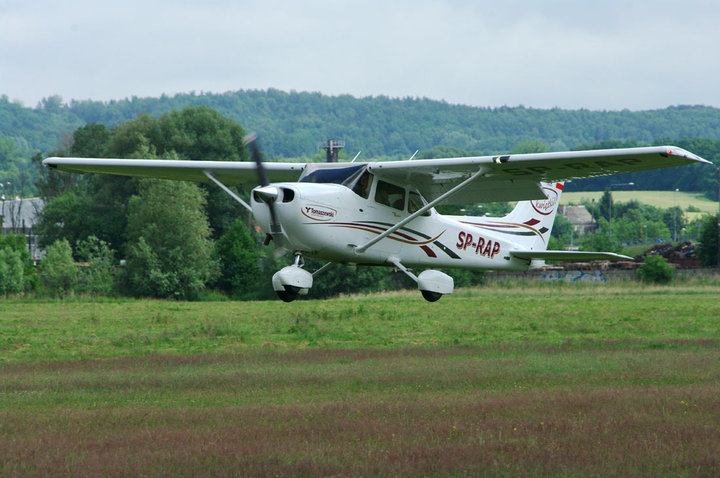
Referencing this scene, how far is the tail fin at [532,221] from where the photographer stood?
21925mm

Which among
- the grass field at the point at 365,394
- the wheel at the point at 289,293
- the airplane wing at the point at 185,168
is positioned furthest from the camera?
the airplane wing at the point at 185,168

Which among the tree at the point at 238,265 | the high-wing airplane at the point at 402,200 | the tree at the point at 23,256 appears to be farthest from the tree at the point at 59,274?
the high-wing airplane at the point at 402,200

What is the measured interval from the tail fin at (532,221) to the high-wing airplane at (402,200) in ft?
1.26

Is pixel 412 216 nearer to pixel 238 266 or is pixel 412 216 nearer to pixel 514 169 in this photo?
pixel 514 169

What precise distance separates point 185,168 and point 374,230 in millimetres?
4959

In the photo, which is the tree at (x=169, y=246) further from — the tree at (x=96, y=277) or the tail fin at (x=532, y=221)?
the tail fin at (x=532, y=221)

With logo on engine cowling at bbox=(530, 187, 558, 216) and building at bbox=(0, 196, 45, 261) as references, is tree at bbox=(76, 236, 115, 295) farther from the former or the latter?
building at bbox=(0, 196, 45, 261)

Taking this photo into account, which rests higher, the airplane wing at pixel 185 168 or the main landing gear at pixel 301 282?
the airplane wing at pixel 185 168

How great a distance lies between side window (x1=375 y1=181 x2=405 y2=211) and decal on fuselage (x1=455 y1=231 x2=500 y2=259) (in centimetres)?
194

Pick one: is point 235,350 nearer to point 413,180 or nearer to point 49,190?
point 413,180

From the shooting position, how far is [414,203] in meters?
19.0

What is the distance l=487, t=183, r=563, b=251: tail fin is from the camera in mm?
21925

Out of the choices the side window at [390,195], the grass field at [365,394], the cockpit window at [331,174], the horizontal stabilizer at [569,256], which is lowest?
the grass field at [365,394]

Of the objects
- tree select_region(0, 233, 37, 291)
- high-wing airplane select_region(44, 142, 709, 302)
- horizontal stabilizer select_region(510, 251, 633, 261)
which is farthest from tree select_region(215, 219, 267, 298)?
horizontal stabilizer select_region(510, 251, 633, 261)
